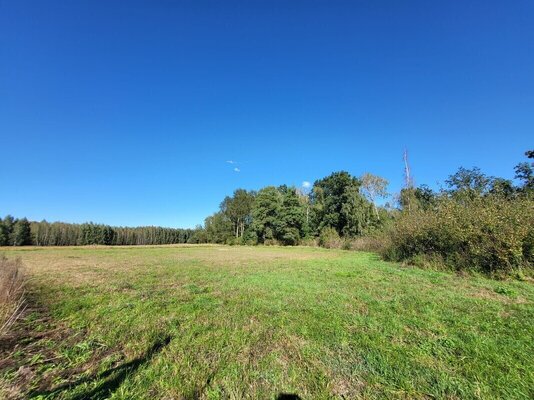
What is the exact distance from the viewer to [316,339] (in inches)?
154

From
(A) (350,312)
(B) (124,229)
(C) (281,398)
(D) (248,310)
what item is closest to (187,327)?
(D) (248,310)

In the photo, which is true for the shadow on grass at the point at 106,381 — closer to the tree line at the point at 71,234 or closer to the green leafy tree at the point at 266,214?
the green leafy tree at the point at 266,214

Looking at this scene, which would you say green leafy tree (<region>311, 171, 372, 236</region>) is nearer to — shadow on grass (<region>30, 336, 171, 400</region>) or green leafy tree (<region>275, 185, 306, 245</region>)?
green leafy tree (<region>275, 185, 306, 245</region>)

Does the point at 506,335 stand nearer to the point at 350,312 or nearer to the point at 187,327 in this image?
the point at 350,312

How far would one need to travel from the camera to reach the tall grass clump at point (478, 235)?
9.55m

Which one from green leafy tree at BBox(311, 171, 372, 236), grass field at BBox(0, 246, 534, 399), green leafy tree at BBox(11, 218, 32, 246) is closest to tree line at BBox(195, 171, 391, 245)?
green leafy tree at BBox(311, 171, 372, 236)

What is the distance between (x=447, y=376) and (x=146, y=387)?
3.19 m

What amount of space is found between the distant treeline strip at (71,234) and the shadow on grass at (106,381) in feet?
284

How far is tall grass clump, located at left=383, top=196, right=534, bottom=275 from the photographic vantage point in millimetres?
9547

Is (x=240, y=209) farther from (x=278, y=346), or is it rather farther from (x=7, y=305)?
(x=278, y=346)

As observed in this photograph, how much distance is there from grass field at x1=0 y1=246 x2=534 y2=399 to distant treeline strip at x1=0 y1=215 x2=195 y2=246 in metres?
84.5

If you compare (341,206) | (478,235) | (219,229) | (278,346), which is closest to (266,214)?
(341,206)

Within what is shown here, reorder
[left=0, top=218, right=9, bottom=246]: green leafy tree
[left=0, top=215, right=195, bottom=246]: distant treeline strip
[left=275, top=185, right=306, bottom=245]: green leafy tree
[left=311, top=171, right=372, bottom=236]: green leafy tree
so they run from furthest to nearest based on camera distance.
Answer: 1. [left=0, top=215, right=195, bottom=246]: distant treeline strip
2. [left=0, top=218, right=9, bottom=246]: green leafy tree
3. [left=275, top=185, right=306, bottom=245]: green leafy tree
4. [left=311, top=171, right=372, bottom=236]: green leafy tree

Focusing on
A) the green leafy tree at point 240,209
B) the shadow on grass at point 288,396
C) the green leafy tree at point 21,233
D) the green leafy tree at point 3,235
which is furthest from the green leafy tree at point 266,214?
the green leafy tree at point 21,233
